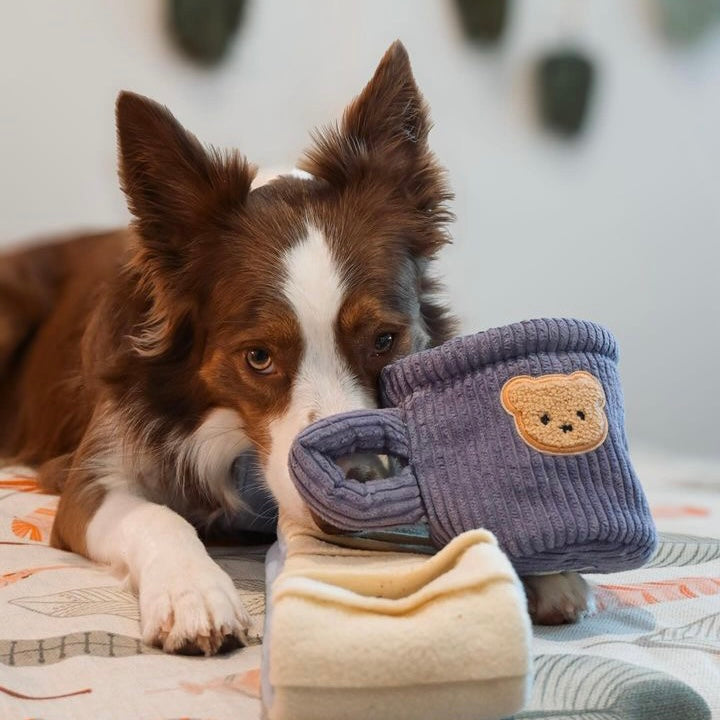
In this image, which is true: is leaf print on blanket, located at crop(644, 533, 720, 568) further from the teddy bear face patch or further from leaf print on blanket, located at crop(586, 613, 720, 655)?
the teddy bear face patch

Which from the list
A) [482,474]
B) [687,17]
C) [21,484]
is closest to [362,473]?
[482,474]

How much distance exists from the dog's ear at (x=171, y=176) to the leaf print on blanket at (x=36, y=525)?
80cm

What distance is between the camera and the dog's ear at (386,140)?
2207mm

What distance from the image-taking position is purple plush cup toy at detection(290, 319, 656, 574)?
1.56 m

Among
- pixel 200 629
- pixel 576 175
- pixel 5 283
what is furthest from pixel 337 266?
pixel 576 175

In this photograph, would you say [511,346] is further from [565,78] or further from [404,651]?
[565,78]

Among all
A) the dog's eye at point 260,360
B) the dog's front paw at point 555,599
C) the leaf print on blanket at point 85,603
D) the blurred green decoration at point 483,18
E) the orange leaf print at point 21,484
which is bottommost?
the orange leaf print at point 21,484

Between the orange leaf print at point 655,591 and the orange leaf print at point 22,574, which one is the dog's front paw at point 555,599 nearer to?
the orange leaf print at point 655,591

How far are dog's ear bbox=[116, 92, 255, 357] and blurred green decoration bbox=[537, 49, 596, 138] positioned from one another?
2.75 metres

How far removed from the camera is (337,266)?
2.02 metres

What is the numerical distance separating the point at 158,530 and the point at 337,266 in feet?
2.09

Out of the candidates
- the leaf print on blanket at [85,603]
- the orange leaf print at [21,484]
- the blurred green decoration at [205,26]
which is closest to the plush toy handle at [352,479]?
the leaf print on blanket at [85,603]

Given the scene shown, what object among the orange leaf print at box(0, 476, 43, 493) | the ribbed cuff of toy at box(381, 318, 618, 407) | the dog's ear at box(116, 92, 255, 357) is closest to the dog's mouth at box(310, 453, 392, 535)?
the ribbed cuff of toy at box(381, 318, 618, 407)

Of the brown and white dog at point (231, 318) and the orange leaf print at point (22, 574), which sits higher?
the brown and white dog at point (231, 318)
